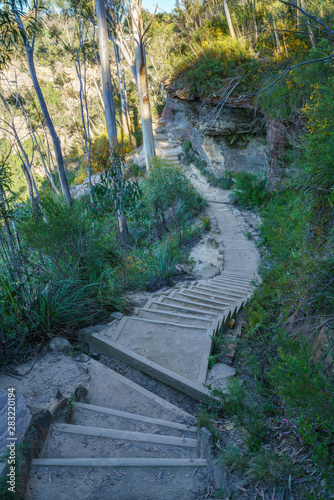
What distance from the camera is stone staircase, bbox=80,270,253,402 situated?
123 inches

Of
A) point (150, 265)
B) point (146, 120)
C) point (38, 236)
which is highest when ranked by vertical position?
point (146, 120)

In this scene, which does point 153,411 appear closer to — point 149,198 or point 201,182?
point 149,198

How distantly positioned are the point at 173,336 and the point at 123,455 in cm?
176

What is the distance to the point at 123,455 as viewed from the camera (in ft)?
6.72

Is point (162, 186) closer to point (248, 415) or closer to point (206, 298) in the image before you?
point (206, 298)

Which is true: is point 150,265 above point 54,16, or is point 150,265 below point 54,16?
below

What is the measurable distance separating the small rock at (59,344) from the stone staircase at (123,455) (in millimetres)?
807

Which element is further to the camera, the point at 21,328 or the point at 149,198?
the point at 149,198

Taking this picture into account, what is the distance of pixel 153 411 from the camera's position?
106 inches

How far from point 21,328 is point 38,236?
1.78 metres

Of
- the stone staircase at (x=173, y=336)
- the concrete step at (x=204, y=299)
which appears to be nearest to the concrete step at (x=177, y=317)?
the stone staircase at (x=173, y=336)

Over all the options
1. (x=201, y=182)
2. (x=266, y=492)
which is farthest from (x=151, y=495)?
(x=201, y=182)

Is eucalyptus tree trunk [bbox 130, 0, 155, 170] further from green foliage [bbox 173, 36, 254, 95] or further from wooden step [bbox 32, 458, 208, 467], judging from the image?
wooden step [bbox 32, 458, 208, 467]

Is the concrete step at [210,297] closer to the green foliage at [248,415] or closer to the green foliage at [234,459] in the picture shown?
the green foliage at [248,415]
